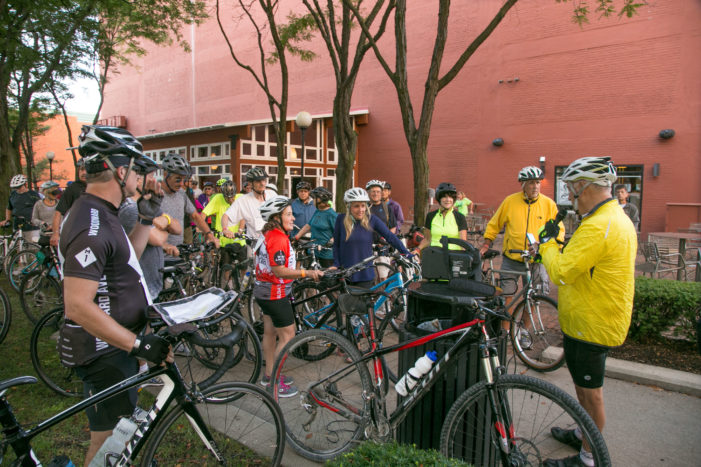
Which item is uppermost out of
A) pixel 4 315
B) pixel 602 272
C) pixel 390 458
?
pixel 602 272

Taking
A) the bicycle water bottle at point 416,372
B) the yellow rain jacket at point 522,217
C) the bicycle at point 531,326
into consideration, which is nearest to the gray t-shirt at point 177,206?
the bicycle water bottle at point 416,372

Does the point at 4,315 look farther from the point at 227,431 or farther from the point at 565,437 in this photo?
the point at 565,437

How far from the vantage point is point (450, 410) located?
8.48 feet

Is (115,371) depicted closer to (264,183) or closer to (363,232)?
(363,232)

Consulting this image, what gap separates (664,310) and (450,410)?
388 centimetres

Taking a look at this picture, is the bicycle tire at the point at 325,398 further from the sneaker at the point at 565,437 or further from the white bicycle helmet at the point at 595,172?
the white bicycle helmet at the point at 595,172

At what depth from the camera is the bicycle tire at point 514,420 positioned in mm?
2281

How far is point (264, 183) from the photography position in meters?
6.99

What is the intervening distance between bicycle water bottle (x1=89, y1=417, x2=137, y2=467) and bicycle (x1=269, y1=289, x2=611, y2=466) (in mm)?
1255

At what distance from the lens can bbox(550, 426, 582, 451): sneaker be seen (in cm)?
325

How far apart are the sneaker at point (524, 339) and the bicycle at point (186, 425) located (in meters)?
2.97

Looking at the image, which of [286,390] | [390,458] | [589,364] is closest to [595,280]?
[589,364]

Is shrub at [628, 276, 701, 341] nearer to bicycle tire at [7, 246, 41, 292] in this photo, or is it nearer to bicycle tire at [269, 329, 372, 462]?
bicycle tire at [269, 329, 372, 462]

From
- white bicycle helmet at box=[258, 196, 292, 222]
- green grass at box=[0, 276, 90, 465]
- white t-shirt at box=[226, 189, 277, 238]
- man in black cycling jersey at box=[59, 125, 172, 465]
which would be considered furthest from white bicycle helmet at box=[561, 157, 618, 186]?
white t-shirt at box=[226, 189, 277, 238]
